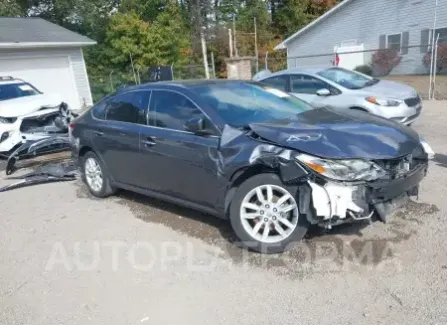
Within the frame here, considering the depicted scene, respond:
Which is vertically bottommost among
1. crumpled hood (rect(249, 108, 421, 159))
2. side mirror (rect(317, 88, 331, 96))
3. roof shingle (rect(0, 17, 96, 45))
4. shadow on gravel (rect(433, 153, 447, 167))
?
shadow on gravel (rect(433, 153, 447, 167))

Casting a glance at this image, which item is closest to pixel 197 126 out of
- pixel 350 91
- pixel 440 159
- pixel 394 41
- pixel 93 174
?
pixel 93 174

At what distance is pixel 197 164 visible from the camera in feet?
12.3

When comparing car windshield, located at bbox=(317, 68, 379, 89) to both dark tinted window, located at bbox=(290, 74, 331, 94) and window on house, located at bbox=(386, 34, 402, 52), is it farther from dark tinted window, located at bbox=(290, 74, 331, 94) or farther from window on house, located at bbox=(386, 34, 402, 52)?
window on house, located at bbox=(386, 34, 402, 52)

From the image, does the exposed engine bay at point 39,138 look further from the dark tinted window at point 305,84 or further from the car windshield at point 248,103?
the dark tinted window at point 305,84

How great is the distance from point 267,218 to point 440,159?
3741mm

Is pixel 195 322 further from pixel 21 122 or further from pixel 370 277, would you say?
pixel 21 122

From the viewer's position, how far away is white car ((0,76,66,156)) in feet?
25.7

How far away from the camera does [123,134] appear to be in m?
4.58

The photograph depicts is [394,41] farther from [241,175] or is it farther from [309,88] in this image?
[241,175]

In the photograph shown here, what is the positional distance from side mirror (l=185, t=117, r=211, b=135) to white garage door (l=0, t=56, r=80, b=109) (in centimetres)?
1288

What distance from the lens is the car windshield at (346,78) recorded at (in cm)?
777

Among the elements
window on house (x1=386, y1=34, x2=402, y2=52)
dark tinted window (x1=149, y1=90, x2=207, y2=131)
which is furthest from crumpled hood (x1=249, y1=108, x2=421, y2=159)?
window on house (x1=386, y1=34, x2=402, y2=52)

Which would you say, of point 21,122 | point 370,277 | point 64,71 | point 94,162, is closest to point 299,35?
point 64,71

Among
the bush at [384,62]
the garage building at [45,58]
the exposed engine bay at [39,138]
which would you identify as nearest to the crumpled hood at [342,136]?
the exposed engine bay at [39,138]
